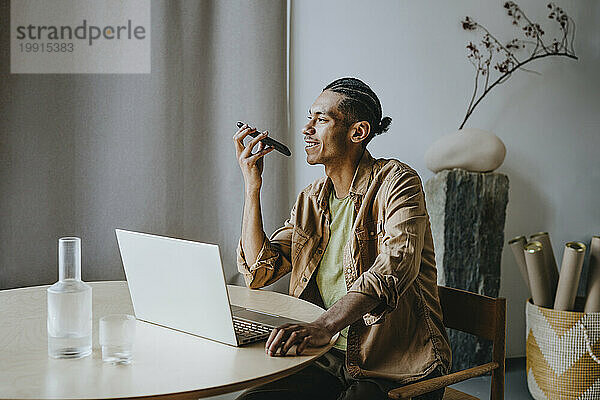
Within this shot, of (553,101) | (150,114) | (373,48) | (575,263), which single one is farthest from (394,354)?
(553,101)

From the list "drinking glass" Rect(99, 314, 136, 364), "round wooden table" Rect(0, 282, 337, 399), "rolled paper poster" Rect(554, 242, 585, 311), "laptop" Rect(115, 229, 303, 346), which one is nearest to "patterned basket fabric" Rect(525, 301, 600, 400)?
"rolled paper poster" Rect(554, 242, 585, 311)

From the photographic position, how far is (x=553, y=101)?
3.44 meters

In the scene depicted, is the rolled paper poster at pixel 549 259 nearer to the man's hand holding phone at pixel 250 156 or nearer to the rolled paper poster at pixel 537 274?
the rolled paper poster at pixel 537 274

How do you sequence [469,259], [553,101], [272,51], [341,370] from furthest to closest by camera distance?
1. [553,101]
2. [469,259]
3. [272,51]
4. [341,370]

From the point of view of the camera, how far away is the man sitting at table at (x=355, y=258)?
166 centimetres

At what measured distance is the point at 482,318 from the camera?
5.76 feet

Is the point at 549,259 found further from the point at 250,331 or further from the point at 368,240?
the point at 250,331

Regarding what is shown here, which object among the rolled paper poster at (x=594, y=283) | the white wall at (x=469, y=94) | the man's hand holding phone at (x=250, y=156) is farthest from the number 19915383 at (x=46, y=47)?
the rolled paper poster at (x=594, y=283)

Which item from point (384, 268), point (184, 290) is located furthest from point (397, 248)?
point (184, 290)

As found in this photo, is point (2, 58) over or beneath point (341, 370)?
over

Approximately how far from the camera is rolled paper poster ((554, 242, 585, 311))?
2.73 meters

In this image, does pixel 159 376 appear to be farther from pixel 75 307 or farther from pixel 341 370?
pixel 341 370

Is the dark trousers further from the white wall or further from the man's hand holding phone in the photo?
the white wall

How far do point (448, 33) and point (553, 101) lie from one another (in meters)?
0.67
